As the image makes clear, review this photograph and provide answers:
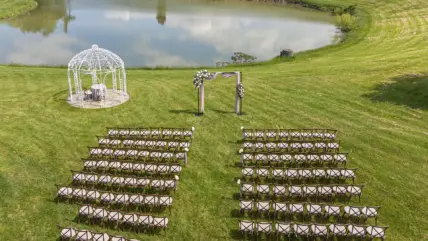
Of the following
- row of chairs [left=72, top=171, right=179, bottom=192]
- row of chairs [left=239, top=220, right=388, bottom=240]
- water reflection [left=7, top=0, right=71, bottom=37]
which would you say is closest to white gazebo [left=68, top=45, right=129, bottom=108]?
row of chairs [left=72, top=171, right=179, bottom=192]

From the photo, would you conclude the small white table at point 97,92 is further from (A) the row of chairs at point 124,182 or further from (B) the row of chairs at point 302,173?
(B) the row of chairs at point 302,173

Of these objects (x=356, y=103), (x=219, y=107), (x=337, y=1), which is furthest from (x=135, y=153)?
(x=337, y=1)

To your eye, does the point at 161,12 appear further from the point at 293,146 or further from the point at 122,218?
the point at 122,218

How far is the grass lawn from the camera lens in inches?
689

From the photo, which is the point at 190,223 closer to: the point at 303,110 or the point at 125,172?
the point at 125,172

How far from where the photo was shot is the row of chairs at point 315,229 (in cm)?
1561

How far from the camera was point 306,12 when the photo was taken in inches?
3935

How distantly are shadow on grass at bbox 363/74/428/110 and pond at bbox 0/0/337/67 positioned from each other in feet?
80.6

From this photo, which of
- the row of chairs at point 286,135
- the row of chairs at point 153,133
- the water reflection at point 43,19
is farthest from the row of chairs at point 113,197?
the water reflection at point 43,19

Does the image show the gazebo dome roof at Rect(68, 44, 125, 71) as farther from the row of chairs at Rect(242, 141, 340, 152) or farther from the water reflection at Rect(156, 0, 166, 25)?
the water reflection at Rect(156, 0, 166, 25)

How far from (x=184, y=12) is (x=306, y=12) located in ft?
113

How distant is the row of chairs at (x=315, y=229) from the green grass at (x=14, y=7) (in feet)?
277

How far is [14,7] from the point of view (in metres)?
86.8

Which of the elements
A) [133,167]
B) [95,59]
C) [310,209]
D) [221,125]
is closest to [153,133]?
[133,167]
